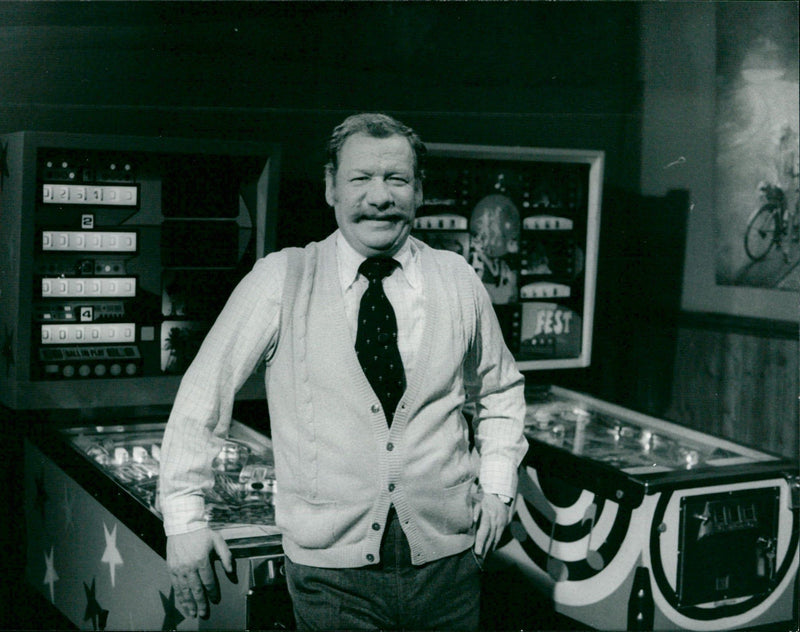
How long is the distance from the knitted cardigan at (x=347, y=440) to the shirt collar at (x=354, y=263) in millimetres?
41

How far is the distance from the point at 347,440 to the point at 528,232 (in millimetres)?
1982

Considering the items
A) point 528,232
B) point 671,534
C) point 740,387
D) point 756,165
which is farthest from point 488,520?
point 756,165

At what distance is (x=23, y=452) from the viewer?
3.08 meters

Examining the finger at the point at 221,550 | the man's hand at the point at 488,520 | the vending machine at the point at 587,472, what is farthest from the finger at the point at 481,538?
the vending machine at the point at 587,472

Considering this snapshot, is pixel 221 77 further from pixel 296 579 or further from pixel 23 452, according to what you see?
pixel 296 579

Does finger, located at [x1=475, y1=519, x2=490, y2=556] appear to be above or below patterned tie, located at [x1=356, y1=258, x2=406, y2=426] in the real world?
below

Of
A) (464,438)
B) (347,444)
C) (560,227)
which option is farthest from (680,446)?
(347,444)

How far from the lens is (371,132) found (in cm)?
187

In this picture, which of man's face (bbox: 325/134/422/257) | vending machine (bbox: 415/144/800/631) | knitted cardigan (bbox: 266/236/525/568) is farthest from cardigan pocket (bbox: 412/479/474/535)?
vending machine (bbox: 415/144/800/631)

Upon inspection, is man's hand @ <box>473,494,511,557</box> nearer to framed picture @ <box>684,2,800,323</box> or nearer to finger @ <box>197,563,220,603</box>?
finger @ <box>197,563,220,603</box>

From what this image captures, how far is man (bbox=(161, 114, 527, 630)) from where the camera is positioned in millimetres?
1754

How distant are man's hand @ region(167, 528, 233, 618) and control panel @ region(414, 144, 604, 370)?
6.14 ft

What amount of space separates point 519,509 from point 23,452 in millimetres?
1662

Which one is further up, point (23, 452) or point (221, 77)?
point (221, 77)
